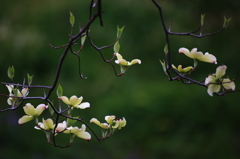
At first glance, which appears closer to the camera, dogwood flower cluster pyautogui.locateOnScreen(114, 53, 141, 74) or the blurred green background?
dogwood flower cluster pyautogui.locateOnScreen(114, 53, 141, 74)

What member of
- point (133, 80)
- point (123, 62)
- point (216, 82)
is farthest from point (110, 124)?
point (133, 80)

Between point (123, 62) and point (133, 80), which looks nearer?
point (123, 62)

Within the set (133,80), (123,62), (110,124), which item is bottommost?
(133,80)

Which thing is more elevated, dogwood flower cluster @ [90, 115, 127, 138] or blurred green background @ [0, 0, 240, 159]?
dogwood flower cluster @ [90, 115, 127, 138]

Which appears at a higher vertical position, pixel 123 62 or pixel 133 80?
pixel 123 62

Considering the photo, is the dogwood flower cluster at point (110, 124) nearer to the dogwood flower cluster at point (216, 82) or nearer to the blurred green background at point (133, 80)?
the dogwood flower cluster at point (216, 82)

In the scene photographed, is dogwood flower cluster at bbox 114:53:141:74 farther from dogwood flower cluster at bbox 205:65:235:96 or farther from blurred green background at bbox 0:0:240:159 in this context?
blurred green background at bbox 0:0:240:159

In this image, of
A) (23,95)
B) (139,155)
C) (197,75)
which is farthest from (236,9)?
(23,95)

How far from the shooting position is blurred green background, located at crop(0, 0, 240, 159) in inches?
73.9

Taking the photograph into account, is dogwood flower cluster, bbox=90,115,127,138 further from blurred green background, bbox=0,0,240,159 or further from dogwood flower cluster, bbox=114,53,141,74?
blurred green background, bbox=0,0,240,159

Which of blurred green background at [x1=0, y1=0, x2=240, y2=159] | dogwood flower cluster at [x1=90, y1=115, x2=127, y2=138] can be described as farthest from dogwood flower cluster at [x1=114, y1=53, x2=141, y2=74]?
blurred green background at [x1=0, y1=0, x2=240, y2=159]

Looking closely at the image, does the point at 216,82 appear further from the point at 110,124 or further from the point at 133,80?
the point at 133,80

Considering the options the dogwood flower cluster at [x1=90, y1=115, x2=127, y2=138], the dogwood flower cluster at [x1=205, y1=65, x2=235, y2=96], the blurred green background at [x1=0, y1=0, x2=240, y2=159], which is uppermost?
the dogwood flower cluster at [x1=205, y1=65, x2=235, y2=96]

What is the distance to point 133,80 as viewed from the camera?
228 cm
